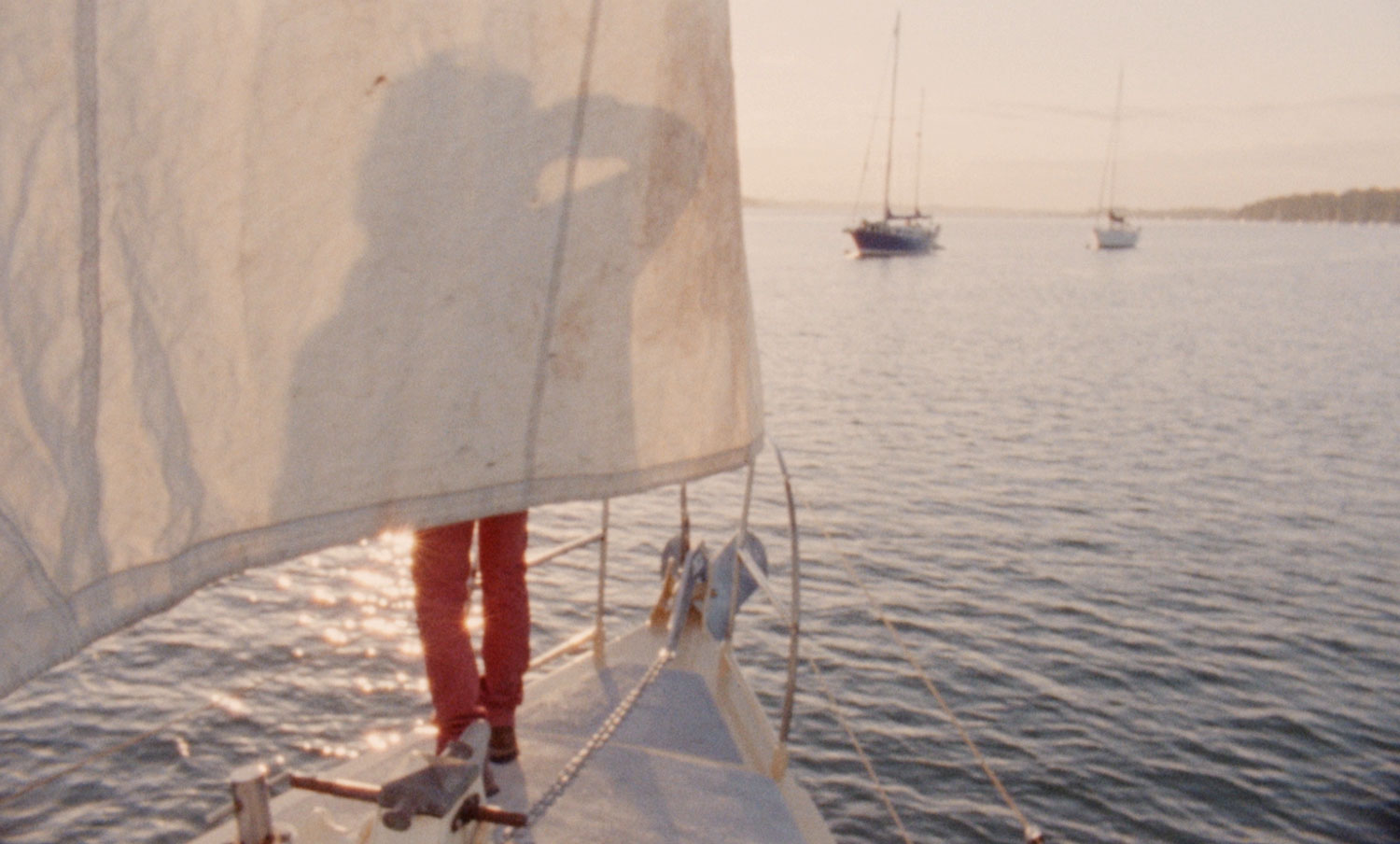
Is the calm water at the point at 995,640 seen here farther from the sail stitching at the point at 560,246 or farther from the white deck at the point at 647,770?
the sail stitching at the point at 560,246

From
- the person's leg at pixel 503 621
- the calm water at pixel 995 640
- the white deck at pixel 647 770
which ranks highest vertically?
the person's leg at pixel 503 621

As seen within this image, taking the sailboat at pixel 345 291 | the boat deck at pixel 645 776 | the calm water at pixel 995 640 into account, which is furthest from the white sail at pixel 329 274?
the calm water at pixel 995 640

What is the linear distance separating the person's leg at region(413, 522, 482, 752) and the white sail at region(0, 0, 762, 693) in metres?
0.99

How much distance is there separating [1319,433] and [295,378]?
29762 mm

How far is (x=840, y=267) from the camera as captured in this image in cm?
9456

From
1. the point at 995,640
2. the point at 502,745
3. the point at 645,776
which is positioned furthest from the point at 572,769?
the point at 995,640

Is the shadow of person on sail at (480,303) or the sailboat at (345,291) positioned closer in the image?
the sailboat at (345,291)

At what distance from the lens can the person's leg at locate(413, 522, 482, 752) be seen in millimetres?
3283

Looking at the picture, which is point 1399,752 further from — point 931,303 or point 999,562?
point 931,303

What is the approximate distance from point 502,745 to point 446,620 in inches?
32.3

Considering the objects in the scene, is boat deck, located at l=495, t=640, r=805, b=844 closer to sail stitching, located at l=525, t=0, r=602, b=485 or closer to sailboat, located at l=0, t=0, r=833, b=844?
sailboat, located at l=0, t=0, r=833, b=844

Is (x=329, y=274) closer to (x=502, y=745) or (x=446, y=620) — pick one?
(x=446, y=620)

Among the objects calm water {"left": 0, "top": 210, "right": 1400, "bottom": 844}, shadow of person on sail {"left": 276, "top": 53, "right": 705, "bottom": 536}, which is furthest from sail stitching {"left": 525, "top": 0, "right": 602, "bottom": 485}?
calm water {"left": 0, "top": 210, "right": 1400, "bottom": 844}

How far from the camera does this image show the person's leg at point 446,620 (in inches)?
129
